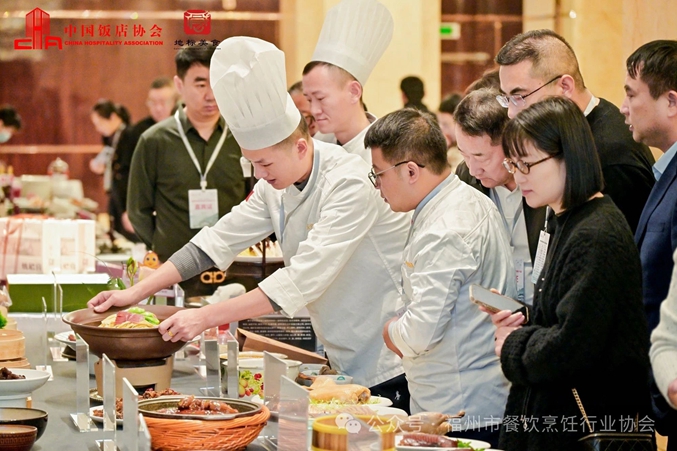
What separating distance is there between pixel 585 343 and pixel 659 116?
828 millimetres

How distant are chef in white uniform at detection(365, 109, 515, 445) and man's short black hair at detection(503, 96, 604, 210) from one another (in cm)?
34

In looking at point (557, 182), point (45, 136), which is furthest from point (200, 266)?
point (45, 136)

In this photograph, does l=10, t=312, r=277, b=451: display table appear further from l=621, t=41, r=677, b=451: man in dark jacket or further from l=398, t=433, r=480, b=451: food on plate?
l=621, t=41, r=677, b=451: man in dark jacket

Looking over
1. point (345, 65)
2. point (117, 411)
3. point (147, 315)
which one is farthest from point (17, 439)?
point (345, 65)

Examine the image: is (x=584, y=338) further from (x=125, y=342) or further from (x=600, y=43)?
(x=600, y=43)

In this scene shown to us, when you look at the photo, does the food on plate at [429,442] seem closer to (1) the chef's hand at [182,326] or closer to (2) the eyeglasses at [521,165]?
(2) the eyeglasses at [521,165]

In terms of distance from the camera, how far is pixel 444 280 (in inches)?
86.7

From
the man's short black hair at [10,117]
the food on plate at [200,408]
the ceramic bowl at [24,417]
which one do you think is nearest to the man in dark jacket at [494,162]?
the food on plate at [200,408]

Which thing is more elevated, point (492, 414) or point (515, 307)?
point (515, 307)

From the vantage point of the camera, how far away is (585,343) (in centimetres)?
183

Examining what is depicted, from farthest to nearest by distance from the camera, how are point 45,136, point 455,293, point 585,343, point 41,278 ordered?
point 45,136, point 41,278, point 455,293, point 585,343

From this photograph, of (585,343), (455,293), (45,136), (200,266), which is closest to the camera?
(585,343)

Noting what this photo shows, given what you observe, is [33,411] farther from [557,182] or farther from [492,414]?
[557,182]

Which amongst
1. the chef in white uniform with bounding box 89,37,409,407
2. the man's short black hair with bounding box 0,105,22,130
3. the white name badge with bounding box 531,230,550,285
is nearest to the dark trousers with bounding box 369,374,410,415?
the chef in white uniform with bounding box 89,37,409,407
